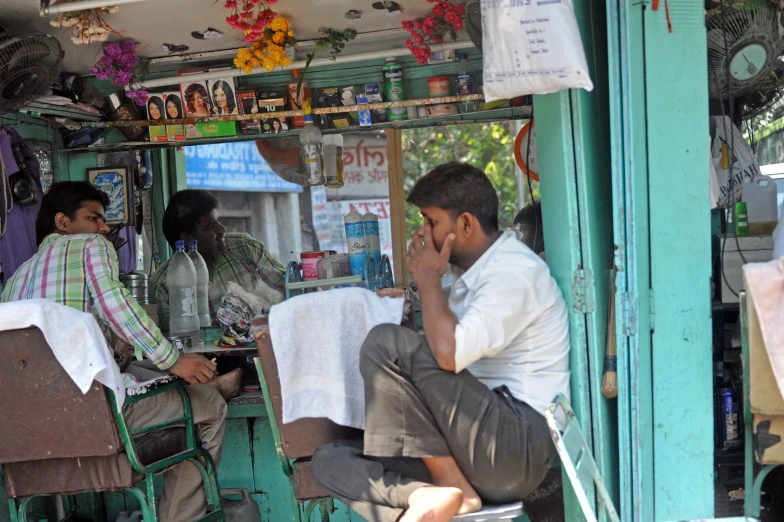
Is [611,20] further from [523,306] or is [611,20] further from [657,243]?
[523,306]

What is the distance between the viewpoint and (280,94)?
4.39 metres

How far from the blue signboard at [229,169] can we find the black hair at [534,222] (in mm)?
3736

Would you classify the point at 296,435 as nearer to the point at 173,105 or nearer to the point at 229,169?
the point at 173,105

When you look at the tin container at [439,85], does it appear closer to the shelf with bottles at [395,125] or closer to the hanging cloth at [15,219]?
the shelf with bottles at [395,125]

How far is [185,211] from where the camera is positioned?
486 centimetres

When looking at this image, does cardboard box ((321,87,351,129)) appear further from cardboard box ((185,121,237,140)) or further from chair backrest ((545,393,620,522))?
chair backrest ((545,393,620,522))

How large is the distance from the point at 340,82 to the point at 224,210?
5.03 metres

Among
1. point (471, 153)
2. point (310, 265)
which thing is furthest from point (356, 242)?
point (471, 153)

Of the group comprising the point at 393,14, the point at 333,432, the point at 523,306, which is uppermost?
the point at 393,14

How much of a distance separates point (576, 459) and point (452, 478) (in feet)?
1.18

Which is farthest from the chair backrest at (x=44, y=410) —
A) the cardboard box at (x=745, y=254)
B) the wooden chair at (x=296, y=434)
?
the cardboard box at (x=745, y=254)

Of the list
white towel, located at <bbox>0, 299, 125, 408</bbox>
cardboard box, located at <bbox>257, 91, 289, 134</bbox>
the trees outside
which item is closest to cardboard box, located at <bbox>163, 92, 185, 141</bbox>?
cardboard box, located at <bbox>257, 91, 289, 134</bbox>

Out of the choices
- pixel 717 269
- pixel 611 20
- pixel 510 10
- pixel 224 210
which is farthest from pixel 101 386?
pixel 224 210

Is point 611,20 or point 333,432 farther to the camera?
point 333,432
